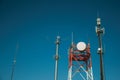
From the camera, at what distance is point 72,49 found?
33.1 meters

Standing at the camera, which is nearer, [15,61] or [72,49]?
[15,61]

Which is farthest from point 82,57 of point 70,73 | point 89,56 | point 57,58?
point 57,58

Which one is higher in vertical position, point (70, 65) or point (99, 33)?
point (99, 33)

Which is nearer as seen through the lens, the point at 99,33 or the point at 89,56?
the point at 99,33

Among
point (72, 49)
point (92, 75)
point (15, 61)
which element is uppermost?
point (72, 49)

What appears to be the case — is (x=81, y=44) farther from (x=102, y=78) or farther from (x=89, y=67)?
(x=102, y=78)

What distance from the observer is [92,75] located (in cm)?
3167

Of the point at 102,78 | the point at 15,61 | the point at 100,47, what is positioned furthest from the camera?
the point at 15,61

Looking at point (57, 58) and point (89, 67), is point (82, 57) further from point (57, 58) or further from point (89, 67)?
point (57, 58)

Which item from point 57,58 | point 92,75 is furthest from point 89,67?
point 57,58

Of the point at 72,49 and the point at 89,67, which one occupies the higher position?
→ the point at 72,49

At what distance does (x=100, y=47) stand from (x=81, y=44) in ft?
58.5

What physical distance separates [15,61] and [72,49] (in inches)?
418

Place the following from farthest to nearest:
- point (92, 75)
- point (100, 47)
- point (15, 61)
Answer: point (92, 75) < point (15, 61) < point (100, 47)
